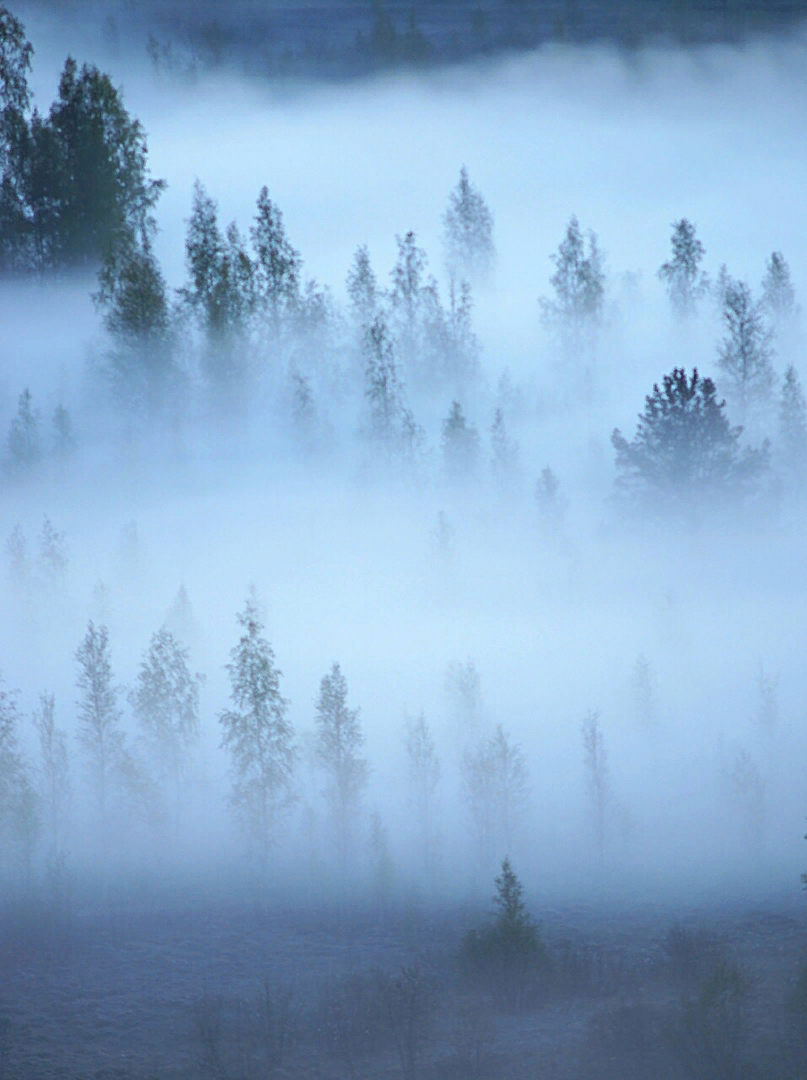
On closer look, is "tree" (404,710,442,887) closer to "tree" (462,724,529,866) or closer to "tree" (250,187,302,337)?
"tree" (462,724,529,866)

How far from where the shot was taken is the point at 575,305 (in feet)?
288

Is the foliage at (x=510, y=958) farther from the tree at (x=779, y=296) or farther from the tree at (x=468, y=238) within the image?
the tree at (x=468, y=238)

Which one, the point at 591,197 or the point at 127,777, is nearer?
the point at 127,777

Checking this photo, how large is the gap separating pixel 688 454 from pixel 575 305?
960 inches

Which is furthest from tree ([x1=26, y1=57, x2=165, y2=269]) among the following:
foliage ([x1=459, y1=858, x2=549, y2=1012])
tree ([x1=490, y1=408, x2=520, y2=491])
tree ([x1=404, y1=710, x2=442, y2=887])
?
foliage ([x1=459, y1=858, x2=549, y2=1012])

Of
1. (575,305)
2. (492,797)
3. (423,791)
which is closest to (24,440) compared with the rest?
(423,791)

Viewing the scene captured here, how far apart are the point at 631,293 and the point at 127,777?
61956 mm

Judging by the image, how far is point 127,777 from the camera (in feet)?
168

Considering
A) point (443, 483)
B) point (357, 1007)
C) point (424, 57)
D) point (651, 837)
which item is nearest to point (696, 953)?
point (357, 1007)

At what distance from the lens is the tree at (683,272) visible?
90438mm

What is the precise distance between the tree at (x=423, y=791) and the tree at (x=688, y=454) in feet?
74.5

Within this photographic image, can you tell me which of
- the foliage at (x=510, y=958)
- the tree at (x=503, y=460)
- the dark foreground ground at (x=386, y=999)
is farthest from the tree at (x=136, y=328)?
the foliage at (x=510, y=958)

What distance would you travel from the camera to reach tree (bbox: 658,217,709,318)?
90438mm

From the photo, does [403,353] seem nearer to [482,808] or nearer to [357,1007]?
[482,808]
